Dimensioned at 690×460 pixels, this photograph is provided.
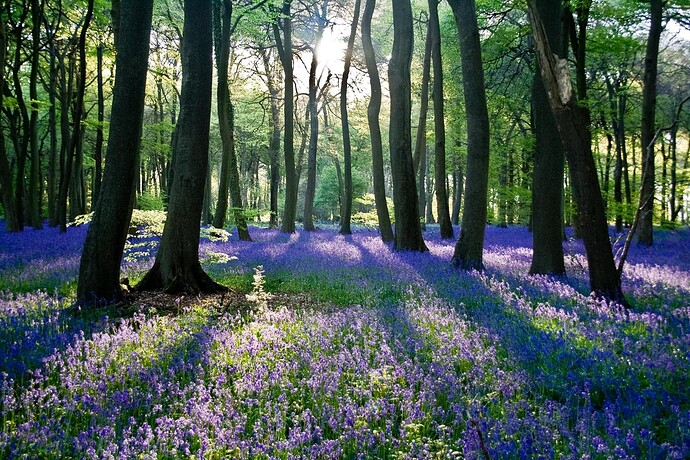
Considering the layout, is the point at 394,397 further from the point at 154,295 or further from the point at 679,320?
the point at 154,295

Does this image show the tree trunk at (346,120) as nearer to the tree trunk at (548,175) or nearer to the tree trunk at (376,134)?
the tree trunk at (376,134)

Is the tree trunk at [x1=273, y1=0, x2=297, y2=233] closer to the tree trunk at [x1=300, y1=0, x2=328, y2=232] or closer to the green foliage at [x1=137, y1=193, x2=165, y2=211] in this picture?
→ the tree trunk at [x1=300, y1=0, x2=328, y2=232]

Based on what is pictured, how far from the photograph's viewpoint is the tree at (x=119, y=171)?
239 inches

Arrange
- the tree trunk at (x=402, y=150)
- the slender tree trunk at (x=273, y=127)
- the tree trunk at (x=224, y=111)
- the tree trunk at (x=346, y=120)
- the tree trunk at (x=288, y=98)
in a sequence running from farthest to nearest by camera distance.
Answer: the slender tree trunk at (x=273, y=127) → the tree trunk at (x=288, y=98) → the tree trunk at (x=346, y=120) → the tree trunk at (x=224, y=111) → the tree trunk at (x=402, y=150)

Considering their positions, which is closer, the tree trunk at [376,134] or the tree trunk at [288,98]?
the tree trunk at [376,134]

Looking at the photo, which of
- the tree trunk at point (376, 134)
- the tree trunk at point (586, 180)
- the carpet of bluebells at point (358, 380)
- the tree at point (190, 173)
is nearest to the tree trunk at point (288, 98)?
the tree trunk at point (376, 134)

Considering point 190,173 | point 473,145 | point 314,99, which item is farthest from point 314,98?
point 190,173

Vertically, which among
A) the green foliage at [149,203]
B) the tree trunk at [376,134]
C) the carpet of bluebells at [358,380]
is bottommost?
the carpet of bluebells at [358,380]

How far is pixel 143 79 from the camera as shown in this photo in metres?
6.27

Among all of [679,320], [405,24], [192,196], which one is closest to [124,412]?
[192,196]

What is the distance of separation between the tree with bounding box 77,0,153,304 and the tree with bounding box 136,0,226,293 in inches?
41.2

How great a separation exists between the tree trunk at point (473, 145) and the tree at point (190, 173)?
5253 mm

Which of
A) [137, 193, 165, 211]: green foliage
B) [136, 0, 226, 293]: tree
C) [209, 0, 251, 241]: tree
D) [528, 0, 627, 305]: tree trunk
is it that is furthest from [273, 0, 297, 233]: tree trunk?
[528, 0, 627, 305]: tree trunk

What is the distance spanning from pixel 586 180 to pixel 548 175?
2579mm
